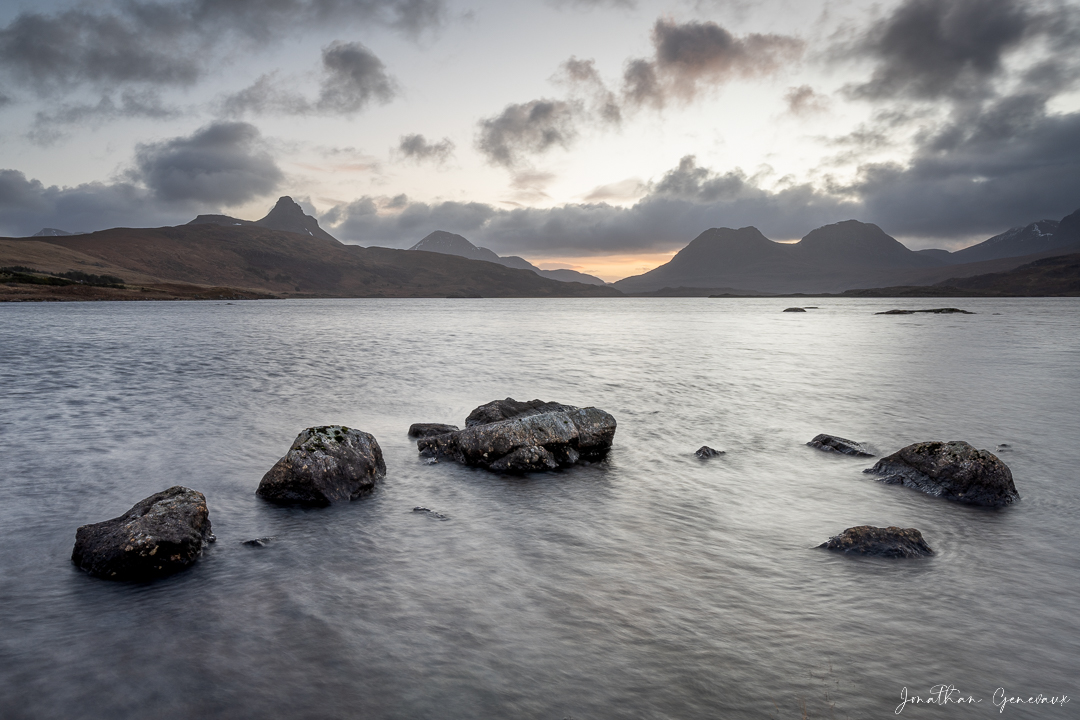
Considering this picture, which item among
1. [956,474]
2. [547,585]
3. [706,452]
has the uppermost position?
[956,474]

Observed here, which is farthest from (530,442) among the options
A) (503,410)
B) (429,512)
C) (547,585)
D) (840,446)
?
(840,446)

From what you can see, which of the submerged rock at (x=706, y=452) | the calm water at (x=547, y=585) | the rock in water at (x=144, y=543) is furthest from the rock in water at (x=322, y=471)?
the submerged rock at (x=706, y=452)

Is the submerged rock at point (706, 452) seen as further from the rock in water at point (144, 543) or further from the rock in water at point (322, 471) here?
the rock in water at point (144, 543)

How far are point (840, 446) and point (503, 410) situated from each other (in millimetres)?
9950

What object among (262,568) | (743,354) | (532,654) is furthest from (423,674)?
(743,354)

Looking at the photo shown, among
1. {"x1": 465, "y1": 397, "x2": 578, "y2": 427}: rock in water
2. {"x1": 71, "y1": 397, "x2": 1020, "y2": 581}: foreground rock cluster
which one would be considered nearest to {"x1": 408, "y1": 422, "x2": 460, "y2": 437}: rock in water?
{"x1": 71, "y1": 397, "x2": 1020, "y2": 581}: foreground rock cluster

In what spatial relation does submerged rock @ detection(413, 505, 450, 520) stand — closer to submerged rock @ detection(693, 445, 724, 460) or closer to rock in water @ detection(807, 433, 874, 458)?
submerged rock @ detection(693, 445, 724, 460)

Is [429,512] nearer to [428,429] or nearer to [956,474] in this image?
[428,429]

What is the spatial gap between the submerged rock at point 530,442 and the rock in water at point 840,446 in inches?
246

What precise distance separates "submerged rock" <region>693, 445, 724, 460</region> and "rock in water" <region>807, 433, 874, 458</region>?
314 centimetres

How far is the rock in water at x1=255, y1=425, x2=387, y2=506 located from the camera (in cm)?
1147

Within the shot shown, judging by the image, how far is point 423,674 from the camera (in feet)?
20.1

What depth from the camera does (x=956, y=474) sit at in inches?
468

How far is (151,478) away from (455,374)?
19.0 meters
